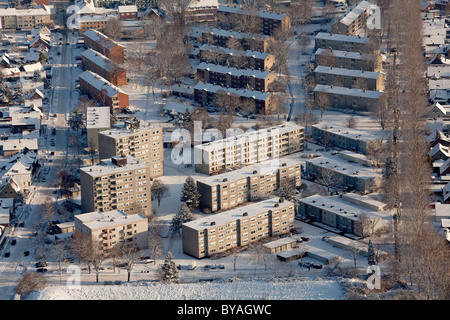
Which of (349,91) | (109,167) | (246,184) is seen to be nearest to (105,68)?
(349,91)

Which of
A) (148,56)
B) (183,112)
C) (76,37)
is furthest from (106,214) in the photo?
(76,37)

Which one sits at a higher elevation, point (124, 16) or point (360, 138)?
point (124, 16)

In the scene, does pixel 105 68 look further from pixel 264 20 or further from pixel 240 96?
pixel 264 20

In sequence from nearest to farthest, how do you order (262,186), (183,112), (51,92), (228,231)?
1. (228,231)
2. (262,186)
3. (183,112)
4. (51,92)

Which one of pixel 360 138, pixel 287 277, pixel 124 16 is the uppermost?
pixel 124 16

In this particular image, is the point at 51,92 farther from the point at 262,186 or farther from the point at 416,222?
the point at 416,222

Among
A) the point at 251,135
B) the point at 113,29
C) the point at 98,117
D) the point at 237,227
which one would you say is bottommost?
the point at 237,227

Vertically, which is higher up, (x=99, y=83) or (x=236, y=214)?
(x=99, y=83)

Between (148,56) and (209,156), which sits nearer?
(209,156)
